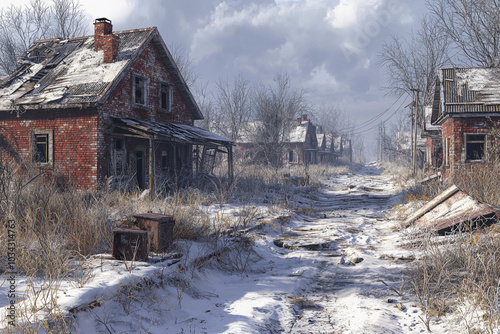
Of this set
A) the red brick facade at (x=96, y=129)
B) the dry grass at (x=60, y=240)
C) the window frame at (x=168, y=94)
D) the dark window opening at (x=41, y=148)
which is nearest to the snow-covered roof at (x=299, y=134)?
the window frame at (x=168, y=94)

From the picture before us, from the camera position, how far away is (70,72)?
14328 mm

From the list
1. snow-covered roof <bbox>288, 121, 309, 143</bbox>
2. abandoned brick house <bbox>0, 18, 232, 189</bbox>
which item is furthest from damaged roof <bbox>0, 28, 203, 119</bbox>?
snow-covered roof <bbox>288, 121, 309, 143</bbox>

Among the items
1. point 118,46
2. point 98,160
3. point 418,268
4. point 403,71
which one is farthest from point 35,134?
point 403,71

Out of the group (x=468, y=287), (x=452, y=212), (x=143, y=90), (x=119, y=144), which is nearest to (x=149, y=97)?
(x=143, y=90)

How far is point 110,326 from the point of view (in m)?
3.45

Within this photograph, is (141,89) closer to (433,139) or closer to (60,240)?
(60,240)

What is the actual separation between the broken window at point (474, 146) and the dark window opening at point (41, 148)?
1697 centimetres

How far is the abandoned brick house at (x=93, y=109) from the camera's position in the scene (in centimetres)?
1284

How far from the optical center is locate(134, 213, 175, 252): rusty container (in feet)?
18.0

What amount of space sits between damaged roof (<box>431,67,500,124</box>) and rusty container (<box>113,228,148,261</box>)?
583 inches

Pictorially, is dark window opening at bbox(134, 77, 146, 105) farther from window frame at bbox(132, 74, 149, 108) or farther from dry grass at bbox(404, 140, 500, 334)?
dry grass at bbox(404, 140, 500, 334)

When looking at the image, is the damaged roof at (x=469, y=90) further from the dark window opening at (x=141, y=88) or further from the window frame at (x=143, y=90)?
the dark window opening at (x=141, y=88)

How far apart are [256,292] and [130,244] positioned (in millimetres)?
1854

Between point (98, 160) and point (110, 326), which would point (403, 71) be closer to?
point (98, 160)
